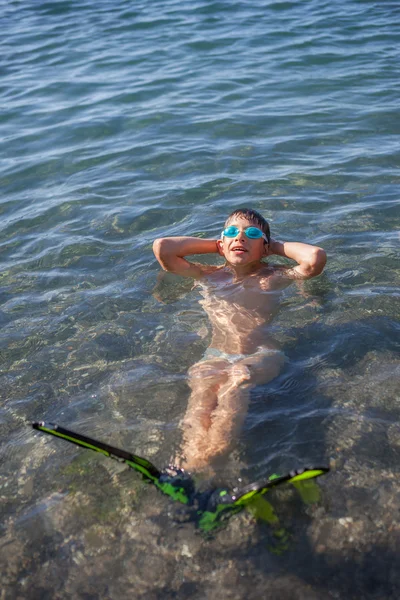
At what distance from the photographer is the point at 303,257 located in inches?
211

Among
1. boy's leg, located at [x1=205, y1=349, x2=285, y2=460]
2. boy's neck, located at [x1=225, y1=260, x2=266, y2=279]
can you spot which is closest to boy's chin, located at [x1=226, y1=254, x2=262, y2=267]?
boy's neck, located at [x1=225, y1=260, x2=266, y2=279]

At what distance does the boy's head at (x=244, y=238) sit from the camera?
538cm

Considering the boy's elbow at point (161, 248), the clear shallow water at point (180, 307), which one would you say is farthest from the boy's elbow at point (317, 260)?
the boy's elbow at point (161, 248)

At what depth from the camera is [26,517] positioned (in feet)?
10.9

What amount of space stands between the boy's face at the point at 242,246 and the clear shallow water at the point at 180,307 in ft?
1.57

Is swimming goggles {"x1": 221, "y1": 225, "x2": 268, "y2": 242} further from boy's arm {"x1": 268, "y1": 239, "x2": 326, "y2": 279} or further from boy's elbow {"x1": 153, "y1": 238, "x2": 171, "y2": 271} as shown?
boy's elbow {"x1": 153, "y1": 238, "x2": 171, "y2": 271}

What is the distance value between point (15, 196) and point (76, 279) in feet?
8.52

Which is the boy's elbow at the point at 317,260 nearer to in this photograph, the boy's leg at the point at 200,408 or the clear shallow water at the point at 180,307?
the clear shallow water at the point at 180,307

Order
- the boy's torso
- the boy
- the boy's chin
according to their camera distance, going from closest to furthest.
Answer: the boy < the boy's torso < the boy's chin

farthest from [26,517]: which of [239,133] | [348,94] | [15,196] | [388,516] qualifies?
[348,94]

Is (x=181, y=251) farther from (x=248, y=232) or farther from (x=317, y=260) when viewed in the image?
(x=317, y=260)

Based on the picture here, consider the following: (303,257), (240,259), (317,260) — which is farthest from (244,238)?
(317,260)

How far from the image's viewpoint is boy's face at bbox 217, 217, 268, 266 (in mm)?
5379

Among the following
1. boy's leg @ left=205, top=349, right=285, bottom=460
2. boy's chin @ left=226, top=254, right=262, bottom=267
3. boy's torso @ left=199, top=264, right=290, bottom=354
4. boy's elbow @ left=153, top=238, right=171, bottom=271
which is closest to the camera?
boy's leg @ left=205, top=349, right=285, bottom=460
